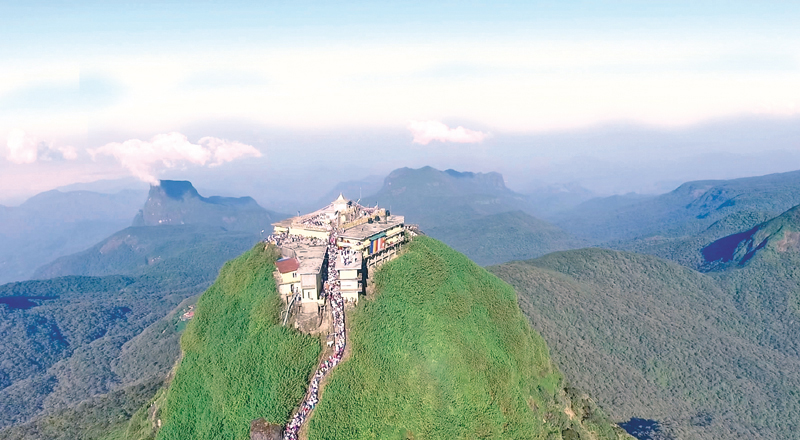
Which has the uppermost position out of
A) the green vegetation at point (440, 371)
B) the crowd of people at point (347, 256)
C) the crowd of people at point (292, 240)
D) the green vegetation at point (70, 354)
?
the crowd of people at point (292, 240)

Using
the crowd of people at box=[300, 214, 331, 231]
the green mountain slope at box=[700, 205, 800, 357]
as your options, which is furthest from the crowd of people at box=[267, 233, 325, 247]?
the green mountain slope at box=[700, 205, 800, 357]

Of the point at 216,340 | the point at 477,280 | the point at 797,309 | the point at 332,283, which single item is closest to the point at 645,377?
the point at 477,280

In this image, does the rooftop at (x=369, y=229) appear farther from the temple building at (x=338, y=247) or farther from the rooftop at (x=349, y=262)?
the rooftop at (x=349, y=262)

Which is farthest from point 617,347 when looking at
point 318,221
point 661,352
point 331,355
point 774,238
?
point 774,238

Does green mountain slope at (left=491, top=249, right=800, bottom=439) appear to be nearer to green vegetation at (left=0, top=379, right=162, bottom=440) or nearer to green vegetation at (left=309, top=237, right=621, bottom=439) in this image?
green vegetation at (left=309, top=237, right=621, bottom=439)

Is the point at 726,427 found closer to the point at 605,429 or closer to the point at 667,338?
the point at 667,338

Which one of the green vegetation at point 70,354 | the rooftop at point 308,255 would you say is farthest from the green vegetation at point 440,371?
the green vegetation at point 70,354
